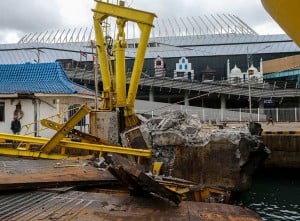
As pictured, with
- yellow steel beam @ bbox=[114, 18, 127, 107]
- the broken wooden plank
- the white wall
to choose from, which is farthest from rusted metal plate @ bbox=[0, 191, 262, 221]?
the white wall

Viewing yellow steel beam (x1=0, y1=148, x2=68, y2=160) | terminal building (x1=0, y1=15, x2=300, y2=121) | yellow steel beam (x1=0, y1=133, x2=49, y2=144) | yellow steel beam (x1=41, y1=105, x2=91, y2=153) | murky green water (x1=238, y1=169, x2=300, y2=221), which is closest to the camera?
A: yellow steel beam (x1=41, y1=105, x2=91, y2=153)

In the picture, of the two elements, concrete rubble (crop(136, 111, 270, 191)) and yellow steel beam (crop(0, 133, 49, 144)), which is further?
concrete rubble (crop(136, 111, 270, 191))

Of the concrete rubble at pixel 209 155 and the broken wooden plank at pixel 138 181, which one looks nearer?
the broken wooden plank at pixel 138 181

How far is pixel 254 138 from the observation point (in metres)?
13.2

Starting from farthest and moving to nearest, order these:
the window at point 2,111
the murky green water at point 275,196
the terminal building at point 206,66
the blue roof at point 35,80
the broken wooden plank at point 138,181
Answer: the terminal building at point 206,66 → the blue roof at point 35,80 → the window at point 2,111 → the murky green water at point 275,196 → the broken wooden plank at point 138,181

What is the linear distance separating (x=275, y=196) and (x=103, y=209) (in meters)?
10.3

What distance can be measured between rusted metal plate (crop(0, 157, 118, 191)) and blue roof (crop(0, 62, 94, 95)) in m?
7.16

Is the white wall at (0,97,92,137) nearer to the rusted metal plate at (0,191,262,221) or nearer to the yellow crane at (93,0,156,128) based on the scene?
the yellow crane at (93,0,156,128)

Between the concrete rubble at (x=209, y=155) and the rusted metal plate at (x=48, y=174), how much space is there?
251 centimetres

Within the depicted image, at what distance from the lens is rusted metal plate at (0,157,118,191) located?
27.8 feet

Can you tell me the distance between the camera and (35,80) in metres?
21.0

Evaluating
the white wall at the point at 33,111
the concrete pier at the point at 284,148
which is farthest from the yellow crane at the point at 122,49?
the concrete pier at the point at 284,148

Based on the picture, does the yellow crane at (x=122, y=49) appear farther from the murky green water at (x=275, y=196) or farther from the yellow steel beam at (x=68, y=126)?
the murky green water at (x=275, y=196)

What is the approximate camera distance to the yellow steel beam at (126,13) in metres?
15.5
